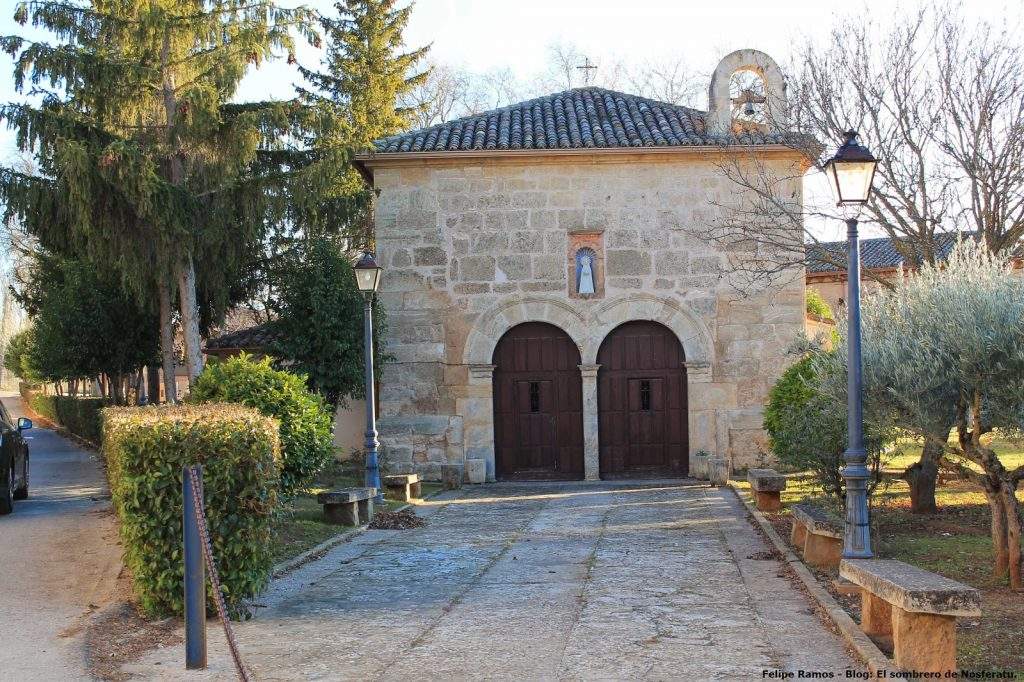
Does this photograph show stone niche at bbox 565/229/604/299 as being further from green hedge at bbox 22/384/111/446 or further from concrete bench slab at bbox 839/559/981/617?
concrete bench slab at bbox 839/559/981/617

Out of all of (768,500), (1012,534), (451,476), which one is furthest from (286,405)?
(1012,534)

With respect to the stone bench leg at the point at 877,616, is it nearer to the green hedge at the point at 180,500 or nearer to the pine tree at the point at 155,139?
the green hedge at the point at 180,500

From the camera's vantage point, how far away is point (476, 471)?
18000 millimetres

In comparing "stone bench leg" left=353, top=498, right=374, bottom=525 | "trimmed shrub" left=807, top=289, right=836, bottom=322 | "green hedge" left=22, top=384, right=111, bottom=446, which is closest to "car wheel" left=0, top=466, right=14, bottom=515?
"stone bench leg" left=353, top=498, right=374, bottom=525

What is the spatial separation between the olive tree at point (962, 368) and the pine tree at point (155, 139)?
1219cm

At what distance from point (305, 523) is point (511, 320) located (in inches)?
271

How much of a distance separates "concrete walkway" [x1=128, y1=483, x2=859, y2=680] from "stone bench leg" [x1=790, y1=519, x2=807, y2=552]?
1.10ft

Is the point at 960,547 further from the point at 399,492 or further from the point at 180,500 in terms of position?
the point at 399,492

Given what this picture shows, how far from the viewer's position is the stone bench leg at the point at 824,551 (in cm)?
902

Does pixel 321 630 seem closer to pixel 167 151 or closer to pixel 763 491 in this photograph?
pixel 763 491

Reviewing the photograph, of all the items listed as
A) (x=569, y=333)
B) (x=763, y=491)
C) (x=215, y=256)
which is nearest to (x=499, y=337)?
(x=569, y=333)

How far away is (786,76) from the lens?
1426 centimetres

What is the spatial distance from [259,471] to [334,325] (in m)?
11.0

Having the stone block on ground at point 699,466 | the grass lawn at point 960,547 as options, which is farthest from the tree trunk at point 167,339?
the grass lawn at point 960,547
